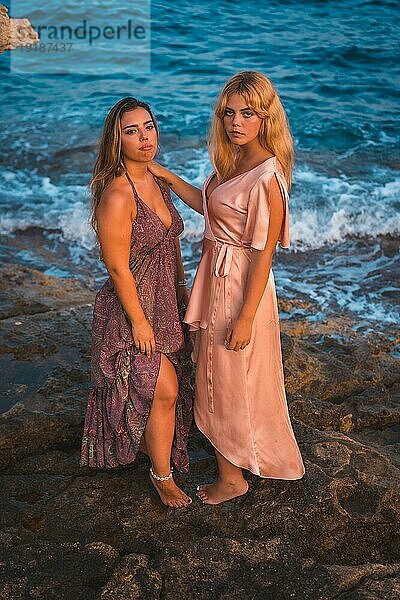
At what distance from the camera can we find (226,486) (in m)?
3.08

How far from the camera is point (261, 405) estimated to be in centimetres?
303

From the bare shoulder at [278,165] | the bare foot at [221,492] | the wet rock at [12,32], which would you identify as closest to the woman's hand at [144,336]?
the bare foot at [221,492]

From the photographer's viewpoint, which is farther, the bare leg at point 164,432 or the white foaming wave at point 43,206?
the white foaming wave at point 43,206

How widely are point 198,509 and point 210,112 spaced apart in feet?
31.5

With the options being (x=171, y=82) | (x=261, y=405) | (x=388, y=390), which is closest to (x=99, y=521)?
(x=261, y=405)

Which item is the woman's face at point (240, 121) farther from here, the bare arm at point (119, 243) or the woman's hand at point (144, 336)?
the woman's hand at point (144, 336)

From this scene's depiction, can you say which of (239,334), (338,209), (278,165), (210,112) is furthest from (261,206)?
(210,112)

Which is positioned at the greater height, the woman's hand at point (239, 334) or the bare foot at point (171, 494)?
the woman's hand at point (239, 334)

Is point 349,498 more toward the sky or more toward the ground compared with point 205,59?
more toward the ground

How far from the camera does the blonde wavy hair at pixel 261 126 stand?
8.89ft

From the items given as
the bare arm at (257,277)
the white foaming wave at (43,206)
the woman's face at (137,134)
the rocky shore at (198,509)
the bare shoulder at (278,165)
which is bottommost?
the rocky shore at (198,509)

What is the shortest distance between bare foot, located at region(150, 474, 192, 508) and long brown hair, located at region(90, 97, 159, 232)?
1101mm

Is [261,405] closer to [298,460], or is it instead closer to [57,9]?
[298,460]

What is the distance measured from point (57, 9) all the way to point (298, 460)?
14.4 metres
